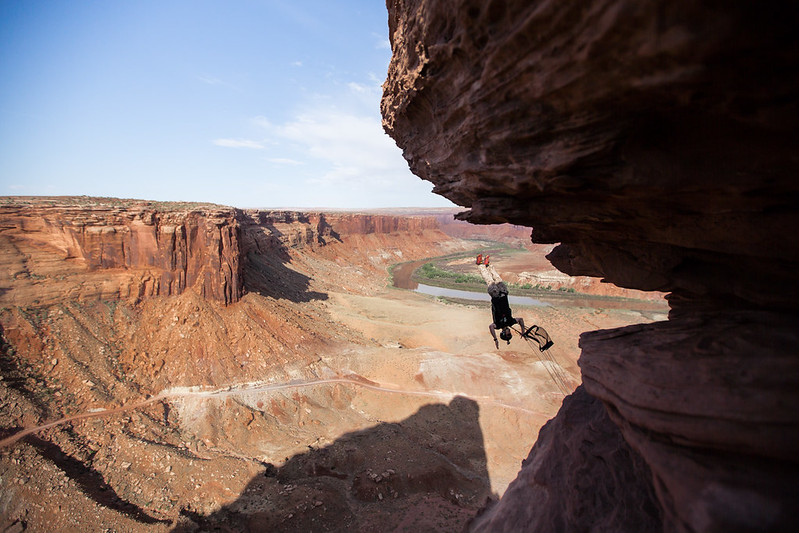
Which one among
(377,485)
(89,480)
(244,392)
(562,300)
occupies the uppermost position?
(89,480)

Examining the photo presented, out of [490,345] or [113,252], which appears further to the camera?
[490,345]

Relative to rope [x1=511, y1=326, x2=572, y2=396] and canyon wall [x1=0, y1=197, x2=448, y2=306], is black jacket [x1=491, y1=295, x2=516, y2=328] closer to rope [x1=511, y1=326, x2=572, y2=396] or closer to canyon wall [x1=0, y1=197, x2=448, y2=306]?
rope [x1=511, y1=326, x2=572, y2=396]

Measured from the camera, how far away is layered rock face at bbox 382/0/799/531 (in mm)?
2998

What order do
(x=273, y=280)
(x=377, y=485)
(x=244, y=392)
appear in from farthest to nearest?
(x=273, y=280) < (x=244, y=392) < (x=377, y=485)

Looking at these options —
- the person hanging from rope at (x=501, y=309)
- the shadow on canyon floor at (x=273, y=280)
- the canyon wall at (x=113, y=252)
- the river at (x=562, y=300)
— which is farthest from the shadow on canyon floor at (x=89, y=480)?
the river at (x=562, y=300)

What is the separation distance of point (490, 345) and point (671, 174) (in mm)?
29033

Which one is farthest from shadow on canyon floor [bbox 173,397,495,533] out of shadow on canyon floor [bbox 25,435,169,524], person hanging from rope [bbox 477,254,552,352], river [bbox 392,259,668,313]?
river [bbox 392,259,668,313]

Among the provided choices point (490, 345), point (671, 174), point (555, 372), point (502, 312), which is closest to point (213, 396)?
point (502, 312)

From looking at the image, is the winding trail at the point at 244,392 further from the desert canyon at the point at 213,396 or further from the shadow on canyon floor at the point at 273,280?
the shadow on canyon floor at the point at 273,280

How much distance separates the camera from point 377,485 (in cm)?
1389

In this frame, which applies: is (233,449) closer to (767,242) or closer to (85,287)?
(85,287)

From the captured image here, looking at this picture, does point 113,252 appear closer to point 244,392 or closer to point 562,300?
point 244,392

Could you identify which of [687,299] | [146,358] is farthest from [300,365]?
[687,299]

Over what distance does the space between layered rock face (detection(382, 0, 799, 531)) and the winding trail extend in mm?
15450
